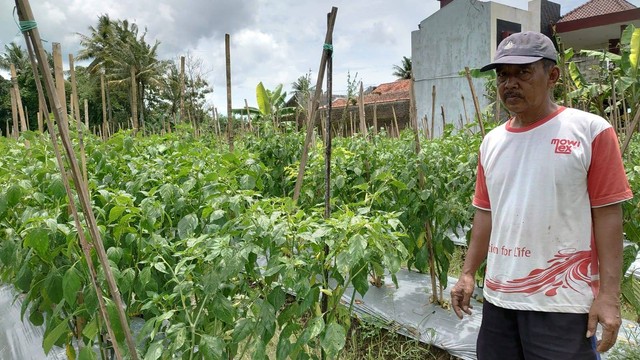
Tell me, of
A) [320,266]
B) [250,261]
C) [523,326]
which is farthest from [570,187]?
[250,261]

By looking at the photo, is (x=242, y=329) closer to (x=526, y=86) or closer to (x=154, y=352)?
(x=154, y=352)

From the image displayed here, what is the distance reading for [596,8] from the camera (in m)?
16.0

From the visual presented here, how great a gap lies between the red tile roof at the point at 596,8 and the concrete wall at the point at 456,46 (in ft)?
5.27

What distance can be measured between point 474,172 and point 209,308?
195cm

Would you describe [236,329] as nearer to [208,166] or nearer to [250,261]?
[250,261]

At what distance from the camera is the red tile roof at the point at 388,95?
2086cm

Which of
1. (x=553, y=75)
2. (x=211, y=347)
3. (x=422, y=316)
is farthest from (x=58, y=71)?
(x=422, y=316)

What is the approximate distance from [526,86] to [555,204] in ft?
1.32

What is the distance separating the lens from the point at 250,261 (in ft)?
5.80

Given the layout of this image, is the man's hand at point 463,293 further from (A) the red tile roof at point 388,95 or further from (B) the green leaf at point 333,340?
(A) the red tile roof at point 388,95

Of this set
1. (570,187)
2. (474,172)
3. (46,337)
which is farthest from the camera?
(474,172)

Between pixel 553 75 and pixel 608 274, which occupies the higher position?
pixel 553 75

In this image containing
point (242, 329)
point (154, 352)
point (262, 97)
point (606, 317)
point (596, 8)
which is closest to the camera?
point (606, 317)

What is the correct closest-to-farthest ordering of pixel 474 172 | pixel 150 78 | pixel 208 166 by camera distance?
pixel 208 166 < pixel 474 172 < pixel 150 78
